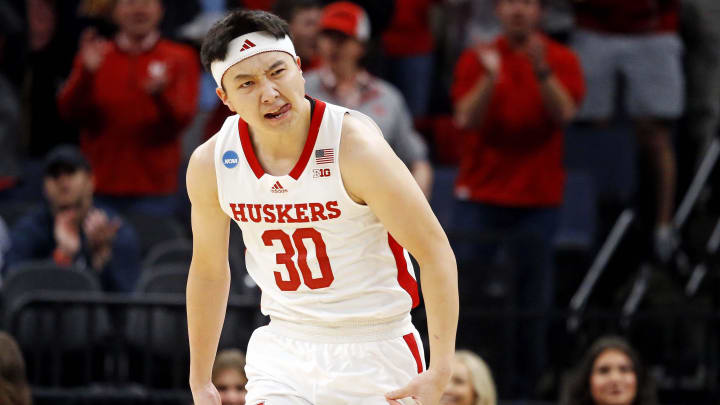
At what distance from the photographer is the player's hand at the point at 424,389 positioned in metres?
4.35

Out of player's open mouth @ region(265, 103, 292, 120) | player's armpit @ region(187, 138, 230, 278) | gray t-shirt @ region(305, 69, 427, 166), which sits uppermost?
gray t-shirt @ region(305, 69, 427, 166)

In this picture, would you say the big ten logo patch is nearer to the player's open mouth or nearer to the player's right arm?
the player's open mouth

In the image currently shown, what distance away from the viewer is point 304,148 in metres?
4.45

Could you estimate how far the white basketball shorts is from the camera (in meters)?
4.48

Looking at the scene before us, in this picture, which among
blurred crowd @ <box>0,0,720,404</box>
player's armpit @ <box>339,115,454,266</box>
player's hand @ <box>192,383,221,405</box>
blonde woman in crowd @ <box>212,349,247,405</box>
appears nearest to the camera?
player's armpit @ <box>339,115,454,266</box>

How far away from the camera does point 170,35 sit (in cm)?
1045

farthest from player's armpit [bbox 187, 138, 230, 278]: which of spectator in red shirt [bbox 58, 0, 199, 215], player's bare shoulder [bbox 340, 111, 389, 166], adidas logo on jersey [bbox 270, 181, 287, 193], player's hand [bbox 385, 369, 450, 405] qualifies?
spectator in red shirt [bbox 58, 0, 199, 215]

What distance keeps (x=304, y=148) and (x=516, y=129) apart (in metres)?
5.06

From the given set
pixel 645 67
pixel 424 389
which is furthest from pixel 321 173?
pixel 645 67

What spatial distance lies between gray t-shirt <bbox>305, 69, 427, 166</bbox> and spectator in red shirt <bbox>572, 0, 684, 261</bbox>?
1842 mm

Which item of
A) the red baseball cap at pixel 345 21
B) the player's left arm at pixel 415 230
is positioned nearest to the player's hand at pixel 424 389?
the player's left arm at pixel 415 230

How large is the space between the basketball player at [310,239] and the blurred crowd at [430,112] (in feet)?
10.8

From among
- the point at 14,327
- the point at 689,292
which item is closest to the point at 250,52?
the point at 14,327

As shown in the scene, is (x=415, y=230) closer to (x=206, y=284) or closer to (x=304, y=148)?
(x=304, y=148)
